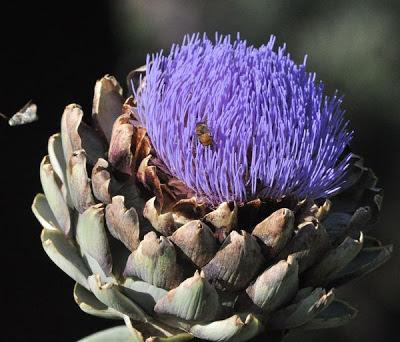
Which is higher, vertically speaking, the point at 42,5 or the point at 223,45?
the point at 42,5

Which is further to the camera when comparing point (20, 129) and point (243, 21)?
point (243, 21)

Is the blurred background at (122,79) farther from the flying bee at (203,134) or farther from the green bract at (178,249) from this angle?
the flying bee at (203,134)

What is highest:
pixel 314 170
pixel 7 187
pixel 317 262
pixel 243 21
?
pixel 243 21

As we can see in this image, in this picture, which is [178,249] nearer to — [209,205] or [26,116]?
[209,205]

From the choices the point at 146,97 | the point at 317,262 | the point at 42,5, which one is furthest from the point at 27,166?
the point at 317,262

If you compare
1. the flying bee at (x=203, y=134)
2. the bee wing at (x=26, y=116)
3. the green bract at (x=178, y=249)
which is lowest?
the green bract at (x=178, y=249)

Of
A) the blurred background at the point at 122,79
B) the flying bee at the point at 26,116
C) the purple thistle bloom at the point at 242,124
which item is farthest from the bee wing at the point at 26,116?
the blurred background at the point at 122,79

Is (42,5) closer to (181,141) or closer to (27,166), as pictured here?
(27,166)
